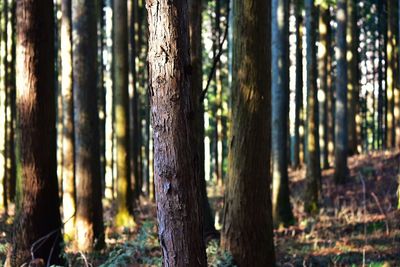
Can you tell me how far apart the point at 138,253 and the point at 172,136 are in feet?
16.0

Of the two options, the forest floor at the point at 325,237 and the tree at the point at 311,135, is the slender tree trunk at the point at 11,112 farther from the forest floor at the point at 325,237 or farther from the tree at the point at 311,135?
the tree at the point at 311,135

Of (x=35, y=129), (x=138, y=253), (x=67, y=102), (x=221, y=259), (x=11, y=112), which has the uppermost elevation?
(x=11, y=112)

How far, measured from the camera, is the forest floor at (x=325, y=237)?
8.10m

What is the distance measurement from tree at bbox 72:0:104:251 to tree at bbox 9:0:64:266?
2.44 meters

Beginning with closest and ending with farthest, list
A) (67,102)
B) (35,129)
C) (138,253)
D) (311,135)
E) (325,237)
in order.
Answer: (35,129), (138,253), (325,237), (67,102), (311,135)

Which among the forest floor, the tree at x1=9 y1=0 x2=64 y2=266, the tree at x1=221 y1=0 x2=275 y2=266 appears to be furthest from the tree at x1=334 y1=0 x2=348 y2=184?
the tree at x1=9 y1=0 x2=64 y2=266

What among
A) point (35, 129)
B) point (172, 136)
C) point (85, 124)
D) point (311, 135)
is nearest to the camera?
point (172, 136)

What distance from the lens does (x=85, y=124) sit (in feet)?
33.8

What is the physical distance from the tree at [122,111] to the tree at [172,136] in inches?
361

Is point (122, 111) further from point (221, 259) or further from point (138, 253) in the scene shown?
point (221, 259)

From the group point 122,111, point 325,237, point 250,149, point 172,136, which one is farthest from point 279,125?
point 172,136

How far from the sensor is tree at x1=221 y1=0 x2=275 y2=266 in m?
7.14

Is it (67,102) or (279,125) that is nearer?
(67,102)

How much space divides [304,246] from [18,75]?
582 cm
